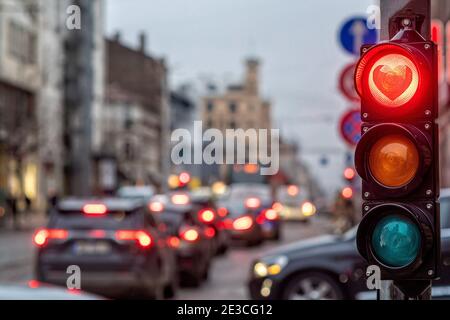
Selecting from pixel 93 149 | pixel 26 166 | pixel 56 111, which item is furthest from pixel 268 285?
pixel 93 149

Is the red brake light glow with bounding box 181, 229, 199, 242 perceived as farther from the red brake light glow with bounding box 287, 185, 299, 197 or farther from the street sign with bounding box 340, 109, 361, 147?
the red brake light glow with bounding box 287, 185, 299, 197

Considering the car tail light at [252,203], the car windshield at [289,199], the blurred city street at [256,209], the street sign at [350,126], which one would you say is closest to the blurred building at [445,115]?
the blurred city street at [256,209]

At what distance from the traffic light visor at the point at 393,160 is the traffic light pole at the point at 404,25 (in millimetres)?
454

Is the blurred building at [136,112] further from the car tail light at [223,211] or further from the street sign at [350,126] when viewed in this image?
the street sign at [350,126]

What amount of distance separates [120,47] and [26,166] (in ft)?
133

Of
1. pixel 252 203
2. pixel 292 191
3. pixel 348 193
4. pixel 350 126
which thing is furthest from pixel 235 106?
pixel 350 126

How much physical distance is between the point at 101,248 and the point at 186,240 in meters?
4.76

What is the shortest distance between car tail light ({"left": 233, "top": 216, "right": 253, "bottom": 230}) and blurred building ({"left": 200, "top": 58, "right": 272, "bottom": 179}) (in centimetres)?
1334

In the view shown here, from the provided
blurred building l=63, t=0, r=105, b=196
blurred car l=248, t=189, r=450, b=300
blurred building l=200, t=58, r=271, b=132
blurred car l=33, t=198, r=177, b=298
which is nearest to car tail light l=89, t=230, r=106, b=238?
blurred car l=33, t=198, r=177, b=298

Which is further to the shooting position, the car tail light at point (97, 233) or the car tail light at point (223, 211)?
the car tail light at point (223, 211)

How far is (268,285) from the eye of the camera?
13.7 m

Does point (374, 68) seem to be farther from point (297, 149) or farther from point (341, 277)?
point (297, 149)

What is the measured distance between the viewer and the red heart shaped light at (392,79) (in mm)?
5160

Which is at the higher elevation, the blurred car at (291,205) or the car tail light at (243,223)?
the car tail light at (243,223)
